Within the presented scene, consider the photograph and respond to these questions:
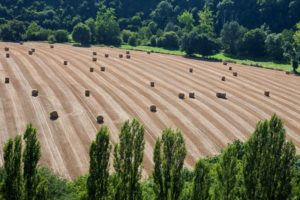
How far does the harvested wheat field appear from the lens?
53.6 meters

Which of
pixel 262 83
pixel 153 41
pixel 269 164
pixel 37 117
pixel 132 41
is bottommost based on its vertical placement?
pixel 37 117

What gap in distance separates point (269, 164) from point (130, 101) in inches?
1694

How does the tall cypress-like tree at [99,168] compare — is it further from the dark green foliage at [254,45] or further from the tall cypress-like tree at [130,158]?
the dark green foliage at [254,45]

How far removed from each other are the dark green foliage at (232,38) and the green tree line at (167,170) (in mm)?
114824

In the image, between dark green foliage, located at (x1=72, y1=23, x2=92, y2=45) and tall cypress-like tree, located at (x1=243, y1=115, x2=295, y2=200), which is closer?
tall cypress-like tree, located at (x1=243, y1=115, x2=295, y2=200)

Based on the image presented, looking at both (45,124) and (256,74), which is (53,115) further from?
(256,74)

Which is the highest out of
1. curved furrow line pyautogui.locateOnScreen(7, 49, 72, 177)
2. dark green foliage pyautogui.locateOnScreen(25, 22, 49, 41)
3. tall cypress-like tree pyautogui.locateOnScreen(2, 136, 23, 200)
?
dark green foliage pyautogui.locateOnScreen(25, 22, 49, 41)

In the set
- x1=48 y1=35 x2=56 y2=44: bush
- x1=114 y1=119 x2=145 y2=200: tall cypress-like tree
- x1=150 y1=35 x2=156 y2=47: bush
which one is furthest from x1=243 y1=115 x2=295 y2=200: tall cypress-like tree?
x1=150 y1=35 x2=156 y2=47: bush

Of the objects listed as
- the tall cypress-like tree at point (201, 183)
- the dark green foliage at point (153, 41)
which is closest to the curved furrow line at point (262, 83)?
the tall cypress-like tree at point (201, 183)

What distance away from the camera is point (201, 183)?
27141 mm

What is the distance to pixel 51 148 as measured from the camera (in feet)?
163

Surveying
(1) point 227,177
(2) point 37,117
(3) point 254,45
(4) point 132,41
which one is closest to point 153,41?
(4) point 132,41

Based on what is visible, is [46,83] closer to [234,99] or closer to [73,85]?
[73,85]

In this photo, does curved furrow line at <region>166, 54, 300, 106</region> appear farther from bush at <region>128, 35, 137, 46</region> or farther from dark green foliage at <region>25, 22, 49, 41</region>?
dark green foliage at <region>25, 22, 49, 41</region>
